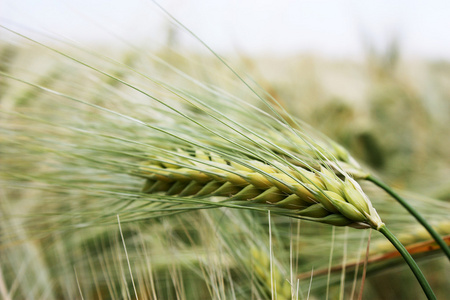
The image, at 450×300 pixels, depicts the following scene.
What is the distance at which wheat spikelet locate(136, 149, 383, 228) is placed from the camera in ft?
0.88

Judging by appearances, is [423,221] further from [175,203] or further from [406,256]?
[175,203]

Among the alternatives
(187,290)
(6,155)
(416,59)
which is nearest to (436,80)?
(416,59)

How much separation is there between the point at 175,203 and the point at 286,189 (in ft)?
0.38

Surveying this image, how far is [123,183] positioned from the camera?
44 centimetres

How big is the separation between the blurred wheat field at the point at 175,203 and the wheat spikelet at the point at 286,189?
34 millimetres

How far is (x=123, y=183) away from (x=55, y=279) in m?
0.30

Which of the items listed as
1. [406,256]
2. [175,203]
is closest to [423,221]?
[406,256]

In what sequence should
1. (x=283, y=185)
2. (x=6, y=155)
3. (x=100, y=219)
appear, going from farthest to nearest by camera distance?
(x=6, y=155) < (x=100, y=219) < (x=283, y=185)

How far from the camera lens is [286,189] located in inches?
11.2

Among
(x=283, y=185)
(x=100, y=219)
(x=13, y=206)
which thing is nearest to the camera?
(x=283, y=185)

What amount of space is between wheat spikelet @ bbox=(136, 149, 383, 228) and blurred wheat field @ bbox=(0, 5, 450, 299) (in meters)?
0.03

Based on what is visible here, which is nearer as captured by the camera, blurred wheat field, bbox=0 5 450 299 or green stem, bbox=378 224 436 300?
green stem, bbox=378 224 436 300

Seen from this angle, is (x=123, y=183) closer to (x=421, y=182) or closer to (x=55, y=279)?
(x=55, y=279)

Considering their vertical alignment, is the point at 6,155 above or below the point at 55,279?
above
